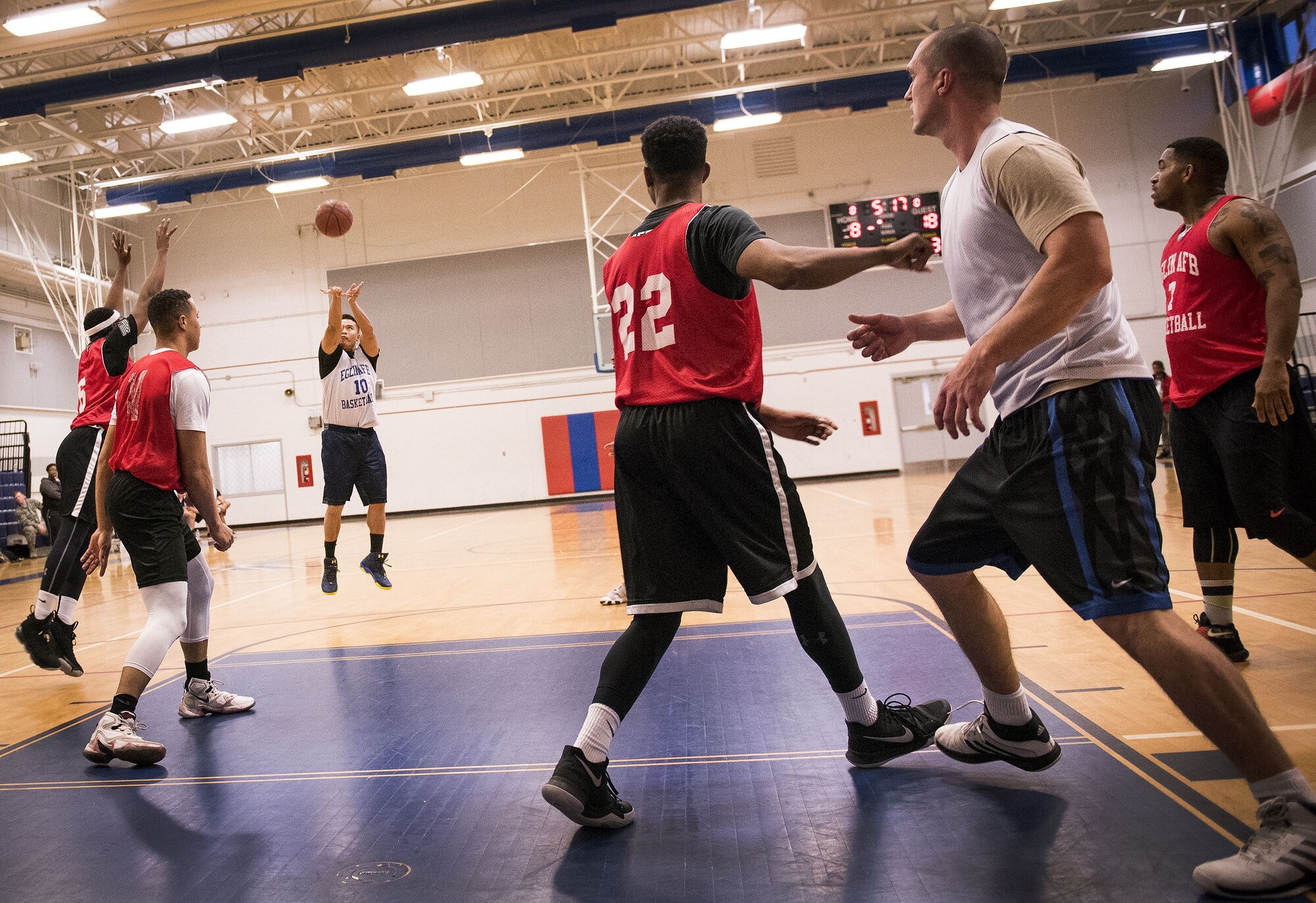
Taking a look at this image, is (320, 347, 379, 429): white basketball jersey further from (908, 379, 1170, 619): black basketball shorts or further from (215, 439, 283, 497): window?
(215, 439, 283, 497): window

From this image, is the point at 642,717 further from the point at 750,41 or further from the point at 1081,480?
the point at 750,41

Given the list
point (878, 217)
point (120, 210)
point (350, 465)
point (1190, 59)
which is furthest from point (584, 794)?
point (120, 210)

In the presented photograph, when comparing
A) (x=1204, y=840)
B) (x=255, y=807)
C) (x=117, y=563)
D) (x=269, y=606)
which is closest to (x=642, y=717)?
(x=255, y=807)

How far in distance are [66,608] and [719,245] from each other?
12.9 ft

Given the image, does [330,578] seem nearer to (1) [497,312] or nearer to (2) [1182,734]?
(2) [1182,734]

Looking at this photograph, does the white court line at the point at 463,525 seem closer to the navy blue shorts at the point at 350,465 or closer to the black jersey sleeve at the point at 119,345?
the navy blue shorts at the point at 350,465

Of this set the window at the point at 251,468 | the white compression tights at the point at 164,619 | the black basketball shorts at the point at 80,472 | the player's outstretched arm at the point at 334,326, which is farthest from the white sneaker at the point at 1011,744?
the window at the point at 251,468

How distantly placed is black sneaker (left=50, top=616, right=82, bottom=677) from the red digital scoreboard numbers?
47.8 ft

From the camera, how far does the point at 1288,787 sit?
Answer: 5.48ft

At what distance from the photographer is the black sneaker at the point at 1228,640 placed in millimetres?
3219

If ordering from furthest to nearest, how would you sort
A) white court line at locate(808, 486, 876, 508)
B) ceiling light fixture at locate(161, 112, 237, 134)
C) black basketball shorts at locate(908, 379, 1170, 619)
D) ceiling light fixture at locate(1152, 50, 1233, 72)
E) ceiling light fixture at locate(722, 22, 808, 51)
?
ceiling light fixture at locate(1152, 50, 1233, 72), ceiling light fixture at locate(161, 112, 237, 134), ceiling light fixture at locate(722, 22, 808, 51), white court line at locate(808, 486, 876, 508), black basketball shorts at locate(908, 379, 1170, 619)

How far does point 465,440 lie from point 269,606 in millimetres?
13695

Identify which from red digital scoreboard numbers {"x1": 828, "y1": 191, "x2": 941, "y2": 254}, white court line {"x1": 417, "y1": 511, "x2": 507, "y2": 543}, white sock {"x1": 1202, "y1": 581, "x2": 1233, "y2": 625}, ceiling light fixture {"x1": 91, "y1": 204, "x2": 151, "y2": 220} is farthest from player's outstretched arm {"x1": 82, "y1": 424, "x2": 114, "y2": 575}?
ceiling light fixture {"x1": 91, "y1": 204, "x2": 151, "y2": 220}

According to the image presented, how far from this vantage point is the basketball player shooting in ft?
21.4
